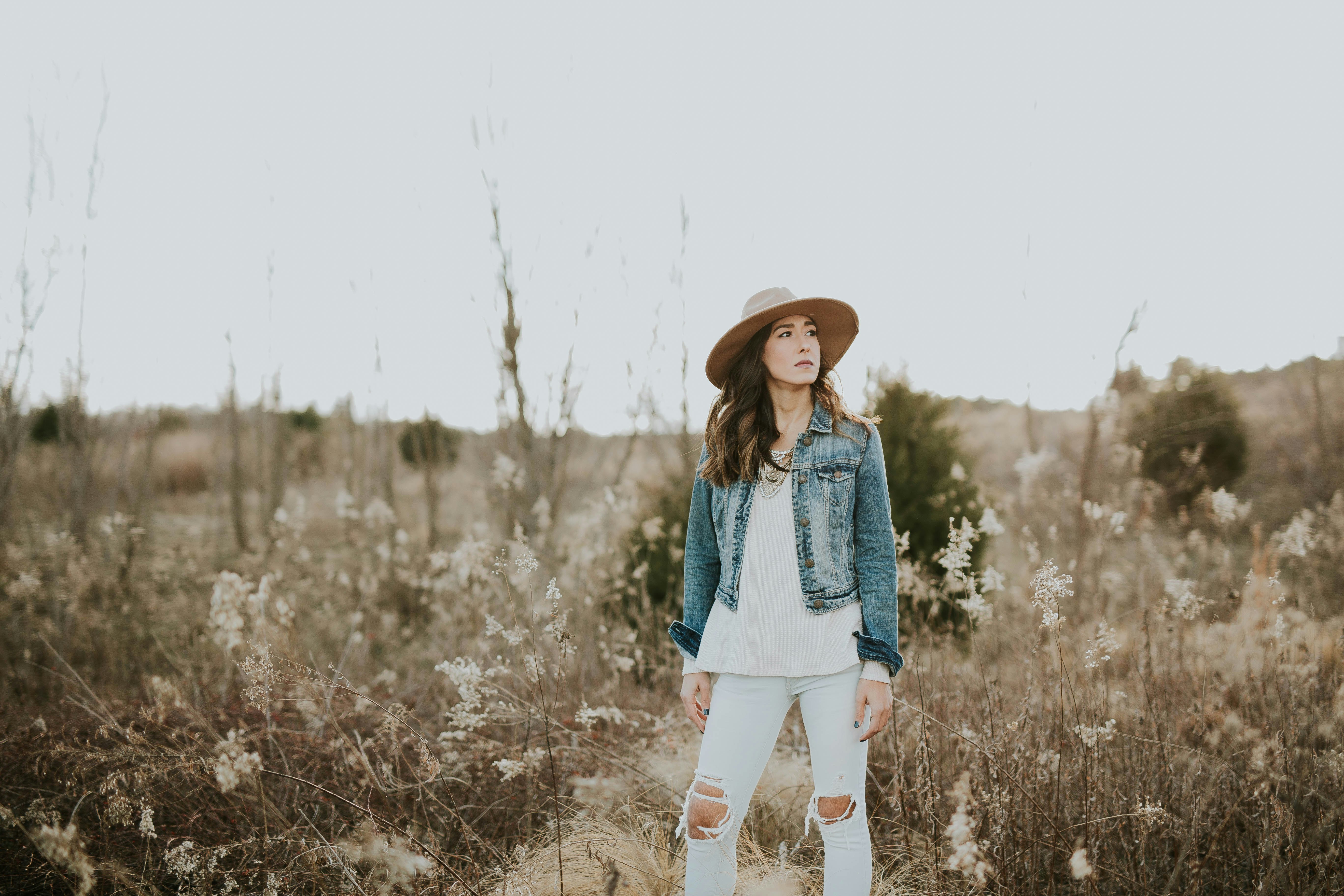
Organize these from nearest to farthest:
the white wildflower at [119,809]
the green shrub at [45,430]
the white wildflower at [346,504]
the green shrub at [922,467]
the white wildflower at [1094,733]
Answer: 1. the white wildflower at [119,809]
2. the white wildflower at [1094,733]
3. the green shrub at [922,467]
4. the white wildflower at [346,504]
5. the green shrub at [45,430]

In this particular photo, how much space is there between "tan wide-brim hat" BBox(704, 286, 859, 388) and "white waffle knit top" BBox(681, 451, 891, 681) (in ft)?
1.17

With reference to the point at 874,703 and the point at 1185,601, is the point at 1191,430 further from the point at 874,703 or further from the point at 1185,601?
the point at 874,703

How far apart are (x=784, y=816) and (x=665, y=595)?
2.91 meters

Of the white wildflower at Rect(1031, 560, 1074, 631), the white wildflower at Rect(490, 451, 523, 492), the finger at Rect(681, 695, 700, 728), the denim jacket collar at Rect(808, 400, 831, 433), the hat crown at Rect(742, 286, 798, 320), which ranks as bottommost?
the finger at Rect(681, 695, 700, 728)

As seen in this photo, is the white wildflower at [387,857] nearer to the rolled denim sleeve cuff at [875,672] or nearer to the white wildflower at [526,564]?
the white wildflower at [526,564]

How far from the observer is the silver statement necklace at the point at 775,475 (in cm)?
210

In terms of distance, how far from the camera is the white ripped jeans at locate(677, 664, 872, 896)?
75.0 inches

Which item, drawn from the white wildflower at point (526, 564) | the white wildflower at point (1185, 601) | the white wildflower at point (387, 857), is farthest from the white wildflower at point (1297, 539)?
the white wildflower at point (387, 857)

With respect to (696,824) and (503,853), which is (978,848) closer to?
(696,824)

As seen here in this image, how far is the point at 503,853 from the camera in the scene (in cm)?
261

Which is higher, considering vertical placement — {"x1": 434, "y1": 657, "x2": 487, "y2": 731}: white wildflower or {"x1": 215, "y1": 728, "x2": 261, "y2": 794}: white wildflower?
{"x1": 434, "y1": 657, "x2": 487, "y2": 731}: white wildflower

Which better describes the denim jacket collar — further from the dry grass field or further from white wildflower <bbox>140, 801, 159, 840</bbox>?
white wildflower <bbox>140, 801, 159, 840</bbox>

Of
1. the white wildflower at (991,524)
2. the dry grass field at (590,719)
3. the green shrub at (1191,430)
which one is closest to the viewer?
the dry grass field at (590,719)

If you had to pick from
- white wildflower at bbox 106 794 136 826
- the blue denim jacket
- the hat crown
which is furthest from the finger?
white wildflower at bbox 106 794 136 826
